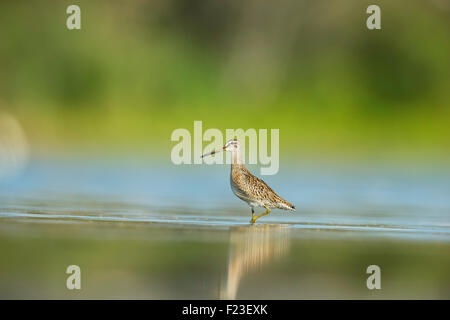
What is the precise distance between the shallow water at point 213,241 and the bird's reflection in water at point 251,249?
0.02m

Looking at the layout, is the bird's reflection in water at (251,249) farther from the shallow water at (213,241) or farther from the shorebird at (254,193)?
the shorebird at (254,193)

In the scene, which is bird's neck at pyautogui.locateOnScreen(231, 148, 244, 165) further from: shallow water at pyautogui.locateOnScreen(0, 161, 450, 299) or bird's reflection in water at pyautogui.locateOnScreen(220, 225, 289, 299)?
bird's reflection in water at pyautogui.locateOnScreen(220, 225, 289, 299)

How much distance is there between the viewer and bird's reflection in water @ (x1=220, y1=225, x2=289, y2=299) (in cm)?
793

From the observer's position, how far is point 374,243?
10.0 m

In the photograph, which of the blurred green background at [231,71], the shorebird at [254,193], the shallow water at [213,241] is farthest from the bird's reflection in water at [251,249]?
the blurred green background at [231,71]

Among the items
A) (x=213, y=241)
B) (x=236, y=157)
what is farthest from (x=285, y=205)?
A: (x=213, y=241)

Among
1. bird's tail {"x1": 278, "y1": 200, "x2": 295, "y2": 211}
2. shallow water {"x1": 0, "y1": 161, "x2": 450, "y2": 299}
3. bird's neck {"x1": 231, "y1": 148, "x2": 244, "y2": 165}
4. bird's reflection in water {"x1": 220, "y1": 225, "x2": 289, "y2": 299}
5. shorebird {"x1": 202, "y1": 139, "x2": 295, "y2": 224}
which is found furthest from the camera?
bird's neck {"x1": 231, "y1": 148, "x2": 244, "y2": 165}

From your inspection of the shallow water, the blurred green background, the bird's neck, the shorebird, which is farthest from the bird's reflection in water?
the blurred green background

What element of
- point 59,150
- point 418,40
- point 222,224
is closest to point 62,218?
point 222,224

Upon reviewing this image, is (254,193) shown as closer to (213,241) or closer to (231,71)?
(213,241)

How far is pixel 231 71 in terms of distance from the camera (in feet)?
95.6

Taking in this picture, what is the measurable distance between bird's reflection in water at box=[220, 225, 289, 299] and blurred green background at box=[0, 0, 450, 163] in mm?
13004

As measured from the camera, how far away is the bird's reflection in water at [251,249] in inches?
312

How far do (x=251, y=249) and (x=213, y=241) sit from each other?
0.53 metres
